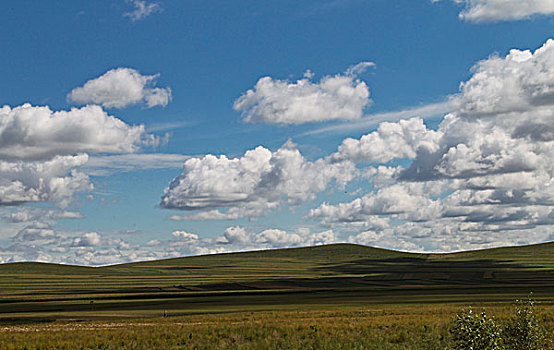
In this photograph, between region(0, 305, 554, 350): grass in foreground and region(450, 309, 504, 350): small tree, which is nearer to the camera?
region(450, 309, 504, 350): small tree

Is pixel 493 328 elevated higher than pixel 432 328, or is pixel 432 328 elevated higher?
pixel 493 328

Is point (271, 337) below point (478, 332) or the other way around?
below

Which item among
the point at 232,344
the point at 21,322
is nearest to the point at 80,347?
the point at 232,344

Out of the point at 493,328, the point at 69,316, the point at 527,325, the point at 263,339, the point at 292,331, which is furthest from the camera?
the point at 69,316

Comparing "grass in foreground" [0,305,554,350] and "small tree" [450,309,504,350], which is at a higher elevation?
"small tree" [450,309,504,350]

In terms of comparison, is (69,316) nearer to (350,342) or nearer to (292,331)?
(292,331)

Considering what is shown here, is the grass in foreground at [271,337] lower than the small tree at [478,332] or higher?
lower

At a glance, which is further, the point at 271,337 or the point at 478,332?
the point at 271,337

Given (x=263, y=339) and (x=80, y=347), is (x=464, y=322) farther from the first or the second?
(x=80, y=347)

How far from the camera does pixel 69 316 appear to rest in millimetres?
96938

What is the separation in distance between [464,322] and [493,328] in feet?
3.85

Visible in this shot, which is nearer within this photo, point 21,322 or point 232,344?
point 232,344

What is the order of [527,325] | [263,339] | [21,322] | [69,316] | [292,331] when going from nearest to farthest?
[527,325]
[263,339]
[292,331]
[21,322]
[69,316]

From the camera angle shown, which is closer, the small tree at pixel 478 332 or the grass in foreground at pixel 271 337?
the small tree at pixel 478 332
